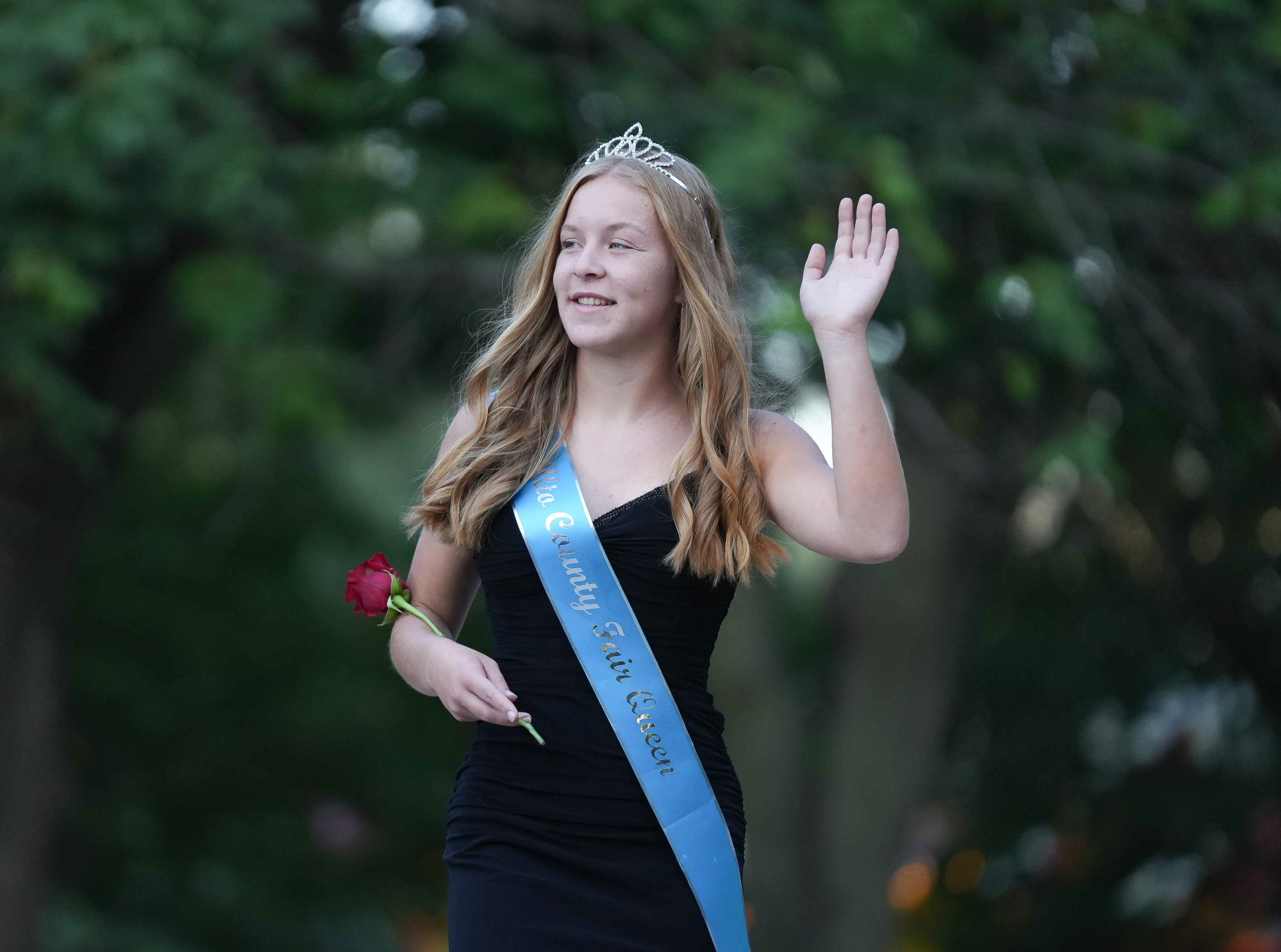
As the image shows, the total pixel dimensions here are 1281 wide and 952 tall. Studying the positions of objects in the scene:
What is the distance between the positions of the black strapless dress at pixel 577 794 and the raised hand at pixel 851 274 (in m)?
0.37

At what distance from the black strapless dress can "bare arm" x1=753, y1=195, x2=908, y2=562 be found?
227mm

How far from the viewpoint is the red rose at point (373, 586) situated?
2.53 m

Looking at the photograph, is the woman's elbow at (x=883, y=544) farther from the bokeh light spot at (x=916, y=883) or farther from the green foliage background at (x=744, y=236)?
the bokeh light spot at (x=916, y=883)

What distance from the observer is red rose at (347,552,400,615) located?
A: 99.4 inches

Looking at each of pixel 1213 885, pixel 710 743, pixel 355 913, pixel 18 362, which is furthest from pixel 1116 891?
pixel 710 743

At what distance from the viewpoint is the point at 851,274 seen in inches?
89.0

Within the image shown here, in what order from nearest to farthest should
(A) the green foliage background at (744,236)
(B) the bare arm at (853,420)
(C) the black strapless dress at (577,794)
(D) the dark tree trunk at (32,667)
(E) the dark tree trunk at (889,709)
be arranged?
(B) the bare arm at (853,420) < (C) the black strapless dress at (577,794) < (A) the green foliage background at (744,236) < (D) the dark tree trunk at (32,667) < (E) the dark tree trunk at (889,709)

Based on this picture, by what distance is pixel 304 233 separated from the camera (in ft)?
20.1

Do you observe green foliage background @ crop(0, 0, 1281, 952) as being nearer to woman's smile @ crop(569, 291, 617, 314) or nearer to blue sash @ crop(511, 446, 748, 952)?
woman's smile @ crop(569, 291, 617, 314)

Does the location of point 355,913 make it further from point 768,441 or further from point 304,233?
point 768,441

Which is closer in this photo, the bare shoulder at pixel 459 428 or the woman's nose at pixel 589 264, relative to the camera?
the woman's nose at pixel 589 264

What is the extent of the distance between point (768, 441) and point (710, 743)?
1.52 ft

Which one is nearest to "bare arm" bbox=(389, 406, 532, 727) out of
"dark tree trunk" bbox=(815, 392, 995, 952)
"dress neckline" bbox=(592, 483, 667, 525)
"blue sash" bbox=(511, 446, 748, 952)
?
"blue sash" bbox=(511, 446, 748, 952)

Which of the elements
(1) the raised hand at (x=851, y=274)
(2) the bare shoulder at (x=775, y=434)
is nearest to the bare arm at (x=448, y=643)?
(2) the bare shoulder at (x=775, y=434)
